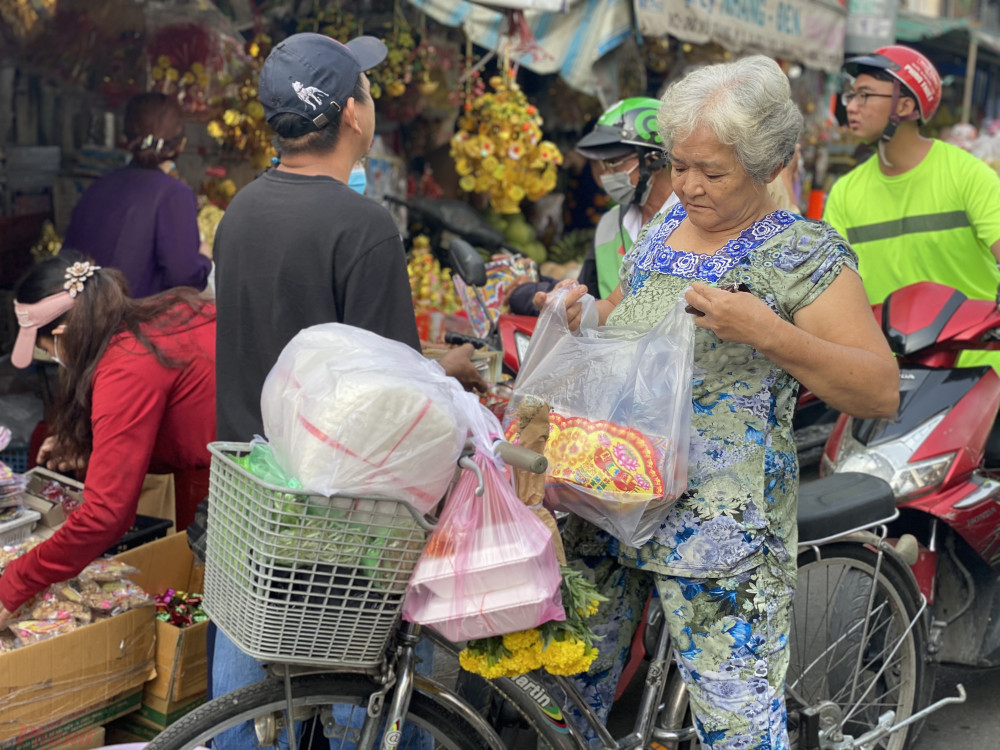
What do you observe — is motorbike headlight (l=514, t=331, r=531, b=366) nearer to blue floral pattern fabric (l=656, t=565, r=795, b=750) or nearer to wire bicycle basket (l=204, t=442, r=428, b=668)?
blue floral pattern fabric (l=656, t=565, r=795, b=750)

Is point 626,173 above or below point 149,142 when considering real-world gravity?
above

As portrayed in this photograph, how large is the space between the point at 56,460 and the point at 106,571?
62 centimetres

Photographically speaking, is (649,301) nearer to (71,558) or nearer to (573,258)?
(71,558)

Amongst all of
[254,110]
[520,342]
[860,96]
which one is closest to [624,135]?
[520,342]

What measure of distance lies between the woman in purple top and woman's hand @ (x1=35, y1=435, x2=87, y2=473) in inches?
48.6

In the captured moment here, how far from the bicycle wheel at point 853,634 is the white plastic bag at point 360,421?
142 centimetres

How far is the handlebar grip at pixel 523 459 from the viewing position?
1.77m

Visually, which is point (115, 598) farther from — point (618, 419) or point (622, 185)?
point (622, 185)

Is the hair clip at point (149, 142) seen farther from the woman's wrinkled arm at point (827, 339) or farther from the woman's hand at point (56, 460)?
the woman's wrinkled arm at point (827, 339)

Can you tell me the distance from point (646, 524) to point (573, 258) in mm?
5626

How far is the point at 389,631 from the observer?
185 cm

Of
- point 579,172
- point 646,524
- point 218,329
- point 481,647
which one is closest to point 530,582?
point 481,647

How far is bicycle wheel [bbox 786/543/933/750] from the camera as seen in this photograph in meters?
2.80

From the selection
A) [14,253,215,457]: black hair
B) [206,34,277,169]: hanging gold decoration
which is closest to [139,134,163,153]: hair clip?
[206,34,277,169]: hanging gold decoration
